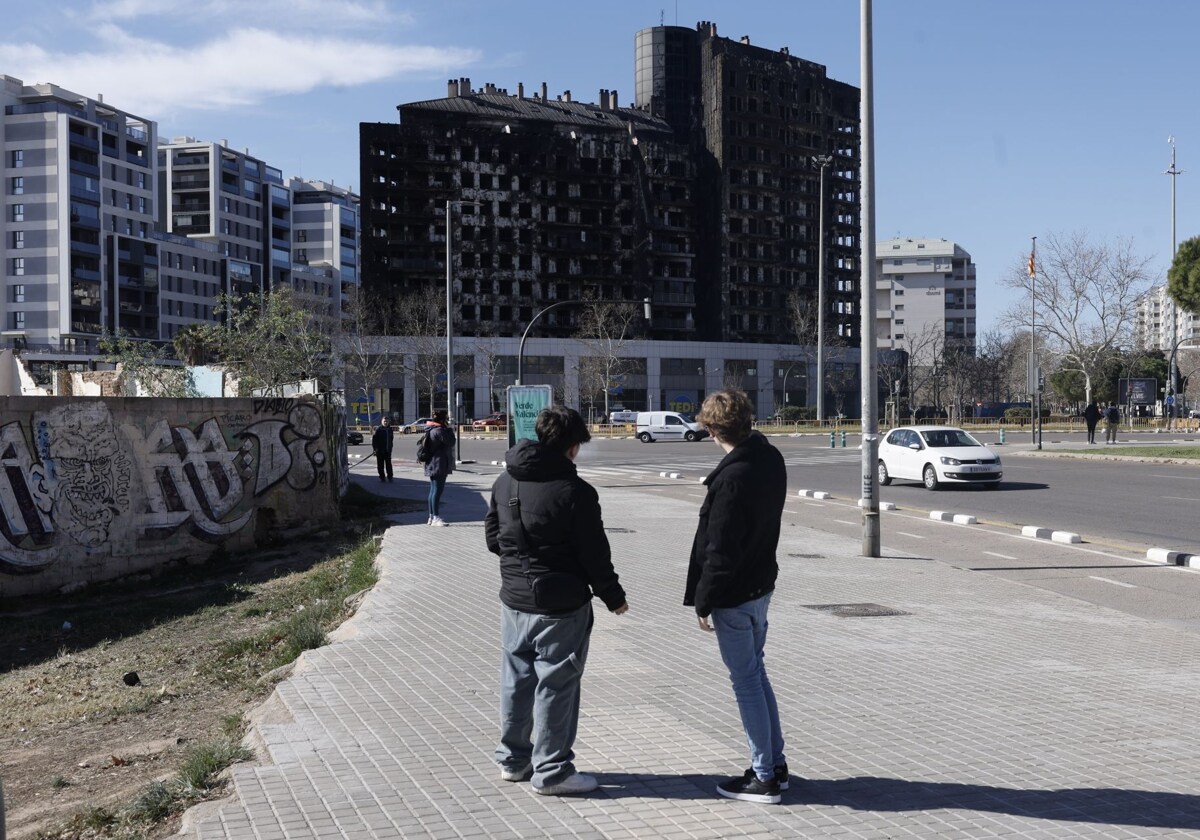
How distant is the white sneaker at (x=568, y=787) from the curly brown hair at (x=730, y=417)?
65.5 inches

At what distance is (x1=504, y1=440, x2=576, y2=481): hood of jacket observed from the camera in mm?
5289

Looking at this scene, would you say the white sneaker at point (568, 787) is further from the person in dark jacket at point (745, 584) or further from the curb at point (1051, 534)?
the curb at point (1051, 534)

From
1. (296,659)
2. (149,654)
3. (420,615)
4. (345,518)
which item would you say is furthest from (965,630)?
(345,518)

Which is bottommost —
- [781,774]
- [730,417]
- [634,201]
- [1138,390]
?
[781,774]

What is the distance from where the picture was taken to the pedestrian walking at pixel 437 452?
1812 centimetres

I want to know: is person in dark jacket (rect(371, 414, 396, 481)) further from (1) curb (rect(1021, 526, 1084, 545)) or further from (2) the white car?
(1) curb (rect(1021, 526, 1084, 545))

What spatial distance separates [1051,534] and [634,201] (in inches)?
3544

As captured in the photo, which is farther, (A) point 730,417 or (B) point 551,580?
(A) point 730,417

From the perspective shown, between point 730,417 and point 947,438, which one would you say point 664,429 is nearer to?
point 947,438

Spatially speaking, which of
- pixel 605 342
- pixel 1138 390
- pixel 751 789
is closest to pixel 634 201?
pixel 605 342

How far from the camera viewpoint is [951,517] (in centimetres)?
1980

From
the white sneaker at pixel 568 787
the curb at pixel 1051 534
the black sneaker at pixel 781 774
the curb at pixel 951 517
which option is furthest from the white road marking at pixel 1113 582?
the white sneaker at pixel 568 787

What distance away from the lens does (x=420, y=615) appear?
10148mm

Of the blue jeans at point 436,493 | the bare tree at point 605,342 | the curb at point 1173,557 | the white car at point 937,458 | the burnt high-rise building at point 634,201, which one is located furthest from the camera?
the burnt high-rise building at point 634,201
